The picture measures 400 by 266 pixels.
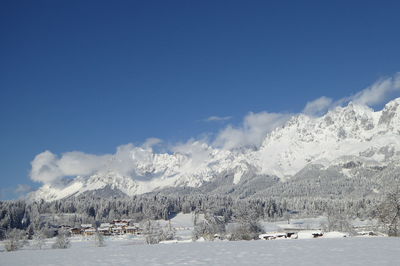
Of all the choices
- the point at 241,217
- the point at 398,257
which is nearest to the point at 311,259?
the point at 398,257

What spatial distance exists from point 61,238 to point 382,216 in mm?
65616

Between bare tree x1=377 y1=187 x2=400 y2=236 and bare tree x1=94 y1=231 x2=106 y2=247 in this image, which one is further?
bare tree x1=94 y1=231 x2=106 y2=247

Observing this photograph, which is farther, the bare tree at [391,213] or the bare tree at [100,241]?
the bare tree at [100,241]

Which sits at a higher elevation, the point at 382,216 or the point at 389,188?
the point at 389,188

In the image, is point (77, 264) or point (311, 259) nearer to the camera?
point (311, 259)

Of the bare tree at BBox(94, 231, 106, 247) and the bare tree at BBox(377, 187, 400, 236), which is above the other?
the bare tree at BBox(377, 187, 400, 236)

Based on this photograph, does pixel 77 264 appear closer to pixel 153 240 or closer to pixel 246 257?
pixel 246 257

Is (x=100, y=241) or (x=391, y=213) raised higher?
(x=391, y=213)

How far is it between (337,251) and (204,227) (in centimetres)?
8430

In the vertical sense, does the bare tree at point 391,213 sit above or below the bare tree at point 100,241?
above

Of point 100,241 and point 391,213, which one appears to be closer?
point 391,213

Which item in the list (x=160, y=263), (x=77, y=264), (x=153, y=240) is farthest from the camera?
(x=153, y=240)

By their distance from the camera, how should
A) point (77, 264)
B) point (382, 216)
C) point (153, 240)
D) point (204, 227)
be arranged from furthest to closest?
point (204, 227) → point (153, 240) → point (382, 216) → point (77, 264)

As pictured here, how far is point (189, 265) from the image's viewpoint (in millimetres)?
30562
